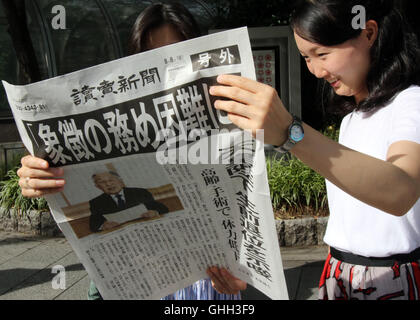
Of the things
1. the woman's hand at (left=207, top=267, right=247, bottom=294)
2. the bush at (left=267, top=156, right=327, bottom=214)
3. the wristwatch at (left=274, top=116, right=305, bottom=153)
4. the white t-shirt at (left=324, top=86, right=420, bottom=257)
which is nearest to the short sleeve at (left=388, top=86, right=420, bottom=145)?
the white t-shirt at (left=324, top=86, right=420, bottom=257)

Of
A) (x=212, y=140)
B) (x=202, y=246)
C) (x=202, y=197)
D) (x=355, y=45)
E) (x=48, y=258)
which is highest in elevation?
(x=355, y=45)

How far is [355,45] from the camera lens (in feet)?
3.90

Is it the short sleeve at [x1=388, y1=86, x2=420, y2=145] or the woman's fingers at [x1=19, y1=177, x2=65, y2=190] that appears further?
the woman's fingers at [x1=19, y1=177, x2=65, y2=190]

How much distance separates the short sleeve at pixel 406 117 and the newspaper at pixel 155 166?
32cm

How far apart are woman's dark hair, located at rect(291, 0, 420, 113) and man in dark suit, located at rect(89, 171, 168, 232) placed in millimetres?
600

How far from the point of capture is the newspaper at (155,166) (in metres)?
1.04

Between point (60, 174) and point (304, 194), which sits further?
point (304, 194)

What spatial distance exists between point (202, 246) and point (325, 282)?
0.43 metres

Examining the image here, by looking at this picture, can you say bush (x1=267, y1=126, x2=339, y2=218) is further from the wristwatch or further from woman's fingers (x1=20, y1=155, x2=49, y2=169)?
the wristwatch

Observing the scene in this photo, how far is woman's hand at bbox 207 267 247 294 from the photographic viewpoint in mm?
1340

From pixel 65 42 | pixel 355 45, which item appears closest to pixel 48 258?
pixel 355 45

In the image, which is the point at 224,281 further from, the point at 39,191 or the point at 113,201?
the point at 39,191

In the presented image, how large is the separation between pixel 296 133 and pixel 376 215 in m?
0.47
